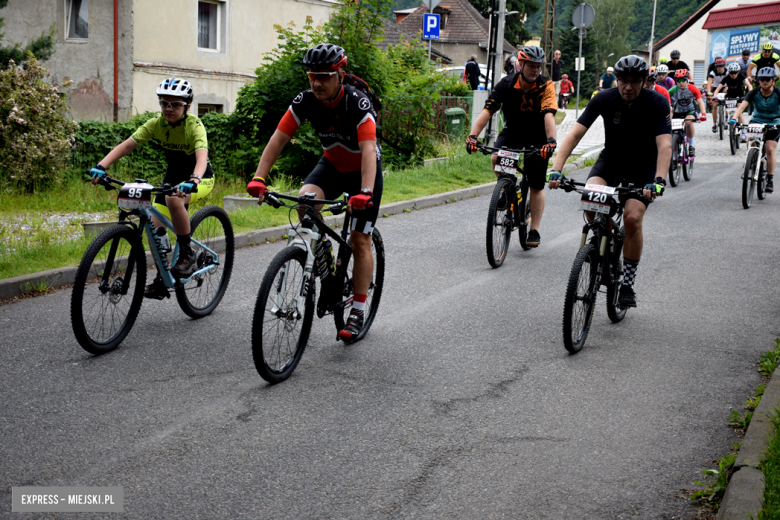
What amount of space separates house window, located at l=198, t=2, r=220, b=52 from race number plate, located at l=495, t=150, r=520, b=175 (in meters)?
17.8

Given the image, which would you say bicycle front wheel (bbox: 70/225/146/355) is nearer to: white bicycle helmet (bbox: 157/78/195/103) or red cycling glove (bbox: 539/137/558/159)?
white bicycle helmet (bbox: 157/78/195/103)

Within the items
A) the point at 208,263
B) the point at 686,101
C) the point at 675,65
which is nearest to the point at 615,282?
the point at 208,263

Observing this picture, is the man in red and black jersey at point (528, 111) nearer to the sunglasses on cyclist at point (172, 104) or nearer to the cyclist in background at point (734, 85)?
the sunglasses on cyclist at point (172, 104)

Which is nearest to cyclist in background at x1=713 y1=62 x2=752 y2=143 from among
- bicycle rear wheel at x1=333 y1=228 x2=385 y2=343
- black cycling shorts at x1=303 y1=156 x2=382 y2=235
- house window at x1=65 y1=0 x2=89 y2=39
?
house window at x1=65 y1=0 x2=89 y2=39

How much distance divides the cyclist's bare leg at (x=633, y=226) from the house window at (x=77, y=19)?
19.7 meters

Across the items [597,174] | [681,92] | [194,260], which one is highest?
[681,92]

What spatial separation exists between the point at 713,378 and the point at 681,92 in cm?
1256

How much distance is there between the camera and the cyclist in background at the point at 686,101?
53.4ft

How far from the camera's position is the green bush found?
41.6ft

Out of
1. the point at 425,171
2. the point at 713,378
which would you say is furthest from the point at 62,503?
the point at 425,171

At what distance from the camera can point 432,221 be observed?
11.5m

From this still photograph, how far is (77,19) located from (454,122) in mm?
10900

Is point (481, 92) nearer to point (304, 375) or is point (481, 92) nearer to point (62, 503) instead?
point (304, 375)

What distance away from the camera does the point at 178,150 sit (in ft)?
21.2
